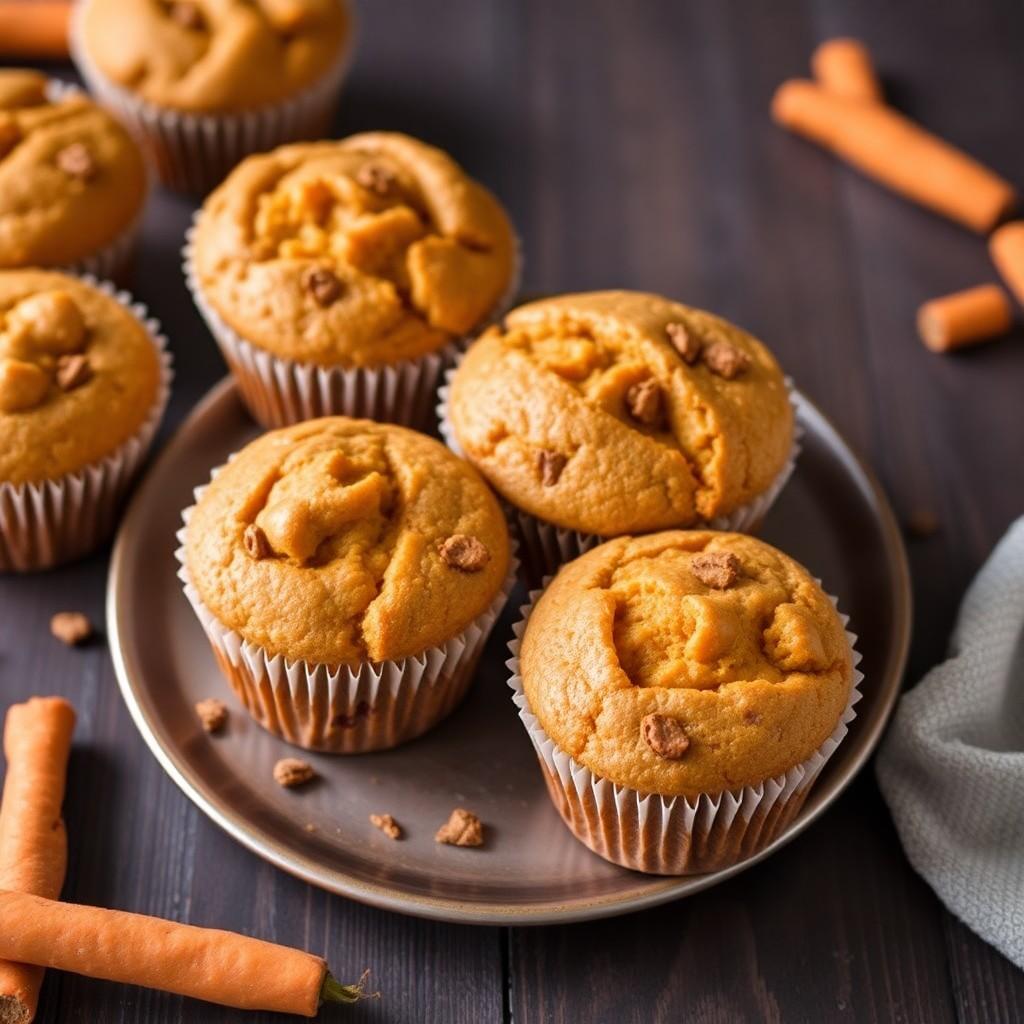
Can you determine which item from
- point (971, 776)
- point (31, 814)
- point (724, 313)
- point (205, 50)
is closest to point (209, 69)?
point (205, 50)

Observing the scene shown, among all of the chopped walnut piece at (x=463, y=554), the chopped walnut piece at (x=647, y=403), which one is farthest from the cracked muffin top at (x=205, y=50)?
the chopped walnut piece at (x=463, y=554)

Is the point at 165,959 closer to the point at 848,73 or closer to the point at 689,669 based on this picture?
the point at 689,669

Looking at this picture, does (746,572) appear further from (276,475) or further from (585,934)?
(276,475)

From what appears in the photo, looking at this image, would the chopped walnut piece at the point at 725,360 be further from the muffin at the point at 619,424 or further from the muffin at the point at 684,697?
the muffin at the point at 684,697

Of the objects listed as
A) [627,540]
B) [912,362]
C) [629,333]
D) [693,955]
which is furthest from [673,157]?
[693,955]

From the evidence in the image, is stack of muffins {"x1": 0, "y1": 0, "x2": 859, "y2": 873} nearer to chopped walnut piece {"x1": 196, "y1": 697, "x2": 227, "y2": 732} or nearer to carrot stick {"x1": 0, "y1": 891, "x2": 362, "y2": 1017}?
chopped walnut piece {"x1": 196, "y1": 697, "x2": 227, "y2": 732}

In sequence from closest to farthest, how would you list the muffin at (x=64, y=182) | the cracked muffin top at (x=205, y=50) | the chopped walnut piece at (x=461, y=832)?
1. the chopped walnut piece at (x=461, y=832)
2. the muffin at (x=64, y=182)
3. the cracked muffin top at (x=205, y=50)
